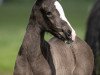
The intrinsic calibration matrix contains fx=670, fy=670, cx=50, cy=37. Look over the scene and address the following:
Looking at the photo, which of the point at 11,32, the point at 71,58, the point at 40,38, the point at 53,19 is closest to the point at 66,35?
the point at 53,19

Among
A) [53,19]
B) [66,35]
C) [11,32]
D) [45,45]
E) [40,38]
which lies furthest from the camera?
[11,32]

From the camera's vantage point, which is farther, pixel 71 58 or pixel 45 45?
pixel 71 58

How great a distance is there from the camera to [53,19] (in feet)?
27.4

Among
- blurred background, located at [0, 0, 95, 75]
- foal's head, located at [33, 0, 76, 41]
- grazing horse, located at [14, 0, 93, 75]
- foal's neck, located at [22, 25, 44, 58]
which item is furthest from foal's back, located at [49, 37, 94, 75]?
blurred background, located at [0, 0, 95, 75]

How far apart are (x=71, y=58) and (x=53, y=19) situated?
4.11ft

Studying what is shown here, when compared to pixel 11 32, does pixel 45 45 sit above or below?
above

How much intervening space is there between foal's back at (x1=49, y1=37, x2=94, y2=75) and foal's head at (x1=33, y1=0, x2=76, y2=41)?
75 centimetres

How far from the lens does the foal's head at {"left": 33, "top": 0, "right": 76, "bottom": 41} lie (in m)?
8.27

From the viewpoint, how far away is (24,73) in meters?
8.56

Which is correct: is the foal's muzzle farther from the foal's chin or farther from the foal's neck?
the foal's neck

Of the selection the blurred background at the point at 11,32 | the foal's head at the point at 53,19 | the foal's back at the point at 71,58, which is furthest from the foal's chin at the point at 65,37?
the blurred background at the point at 11,32

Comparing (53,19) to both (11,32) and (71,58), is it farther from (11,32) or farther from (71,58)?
(11,32)

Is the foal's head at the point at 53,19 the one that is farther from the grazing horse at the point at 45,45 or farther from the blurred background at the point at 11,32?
the blurred background at the point at 11,32

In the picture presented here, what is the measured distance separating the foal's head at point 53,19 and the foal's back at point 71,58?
0.75 metres
